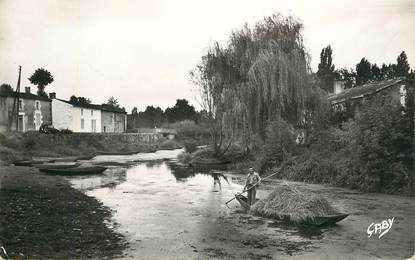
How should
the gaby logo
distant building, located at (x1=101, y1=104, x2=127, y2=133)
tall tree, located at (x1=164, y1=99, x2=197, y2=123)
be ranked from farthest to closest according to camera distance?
tall tree, located at (x1=164, y1=99, x2=197, y2=123), distant building, located at (x1=101, y1=104, x2=127, y2=133), the gaby logo

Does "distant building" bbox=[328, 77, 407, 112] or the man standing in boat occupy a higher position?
"distant building" bbox=[328, 77, 407, 112]

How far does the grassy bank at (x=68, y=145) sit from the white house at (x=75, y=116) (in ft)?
21.8

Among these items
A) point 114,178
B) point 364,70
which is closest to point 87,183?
point 114,178

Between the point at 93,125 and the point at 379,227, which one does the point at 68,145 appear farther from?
the point at 379,227

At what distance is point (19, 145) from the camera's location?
3838 cm

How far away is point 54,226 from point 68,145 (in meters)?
37.7

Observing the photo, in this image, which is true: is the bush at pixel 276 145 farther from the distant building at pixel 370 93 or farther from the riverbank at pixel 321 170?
the distant building at pixel 370 93

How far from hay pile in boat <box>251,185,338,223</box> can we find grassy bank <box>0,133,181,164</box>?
56.1 ft

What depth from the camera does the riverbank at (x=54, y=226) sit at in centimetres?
986

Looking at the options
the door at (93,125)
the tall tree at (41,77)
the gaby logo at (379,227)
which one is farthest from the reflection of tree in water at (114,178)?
the door at (93,125)

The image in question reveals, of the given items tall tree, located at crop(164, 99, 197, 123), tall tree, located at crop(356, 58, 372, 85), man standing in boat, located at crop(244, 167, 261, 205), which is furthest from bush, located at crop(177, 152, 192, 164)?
tall tree, located at crop(164, 99, 197, 123)

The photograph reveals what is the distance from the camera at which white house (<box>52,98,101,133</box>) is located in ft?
192

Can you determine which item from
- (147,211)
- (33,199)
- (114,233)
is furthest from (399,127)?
(33,199)

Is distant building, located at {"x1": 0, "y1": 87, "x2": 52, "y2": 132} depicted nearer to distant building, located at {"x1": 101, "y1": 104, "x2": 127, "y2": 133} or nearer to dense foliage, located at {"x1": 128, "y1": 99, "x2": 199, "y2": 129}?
distant building, located at {"x1": 101, "y1": 104, "x2": 127, "y2": 133}
